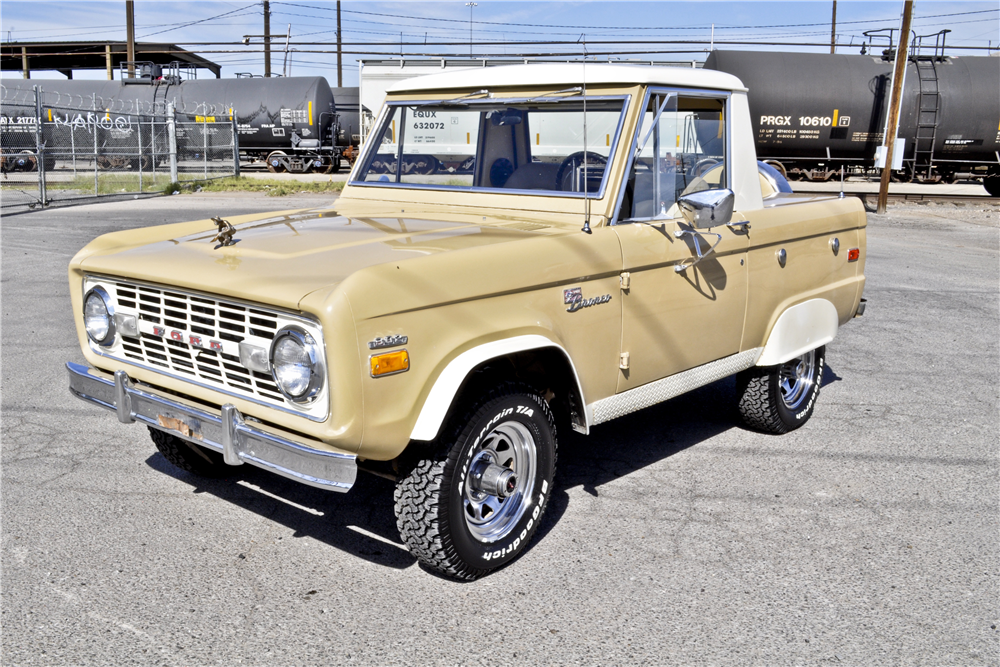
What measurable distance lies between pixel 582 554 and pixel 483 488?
1.88 feet

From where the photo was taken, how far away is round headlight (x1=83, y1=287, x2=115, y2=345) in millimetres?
3701

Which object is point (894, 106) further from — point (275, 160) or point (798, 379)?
point (275, 160)

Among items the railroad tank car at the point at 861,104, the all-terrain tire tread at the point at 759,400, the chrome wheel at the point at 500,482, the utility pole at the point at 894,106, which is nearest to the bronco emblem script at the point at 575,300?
the chrome wheel at the point at 500,482

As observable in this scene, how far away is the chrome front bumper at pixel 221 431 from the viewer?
2.94 meters

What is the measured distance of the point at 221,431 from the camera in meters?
3.20

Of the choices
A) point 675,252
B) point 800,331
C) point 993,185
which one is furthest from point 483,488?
point 993,185

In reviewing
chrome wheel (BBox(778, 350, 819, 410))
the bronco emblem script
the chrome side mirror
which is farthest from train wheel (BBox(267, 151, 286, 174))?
the bronco emblem script

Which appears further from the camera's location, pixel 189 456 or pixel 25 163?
pixel 25 163

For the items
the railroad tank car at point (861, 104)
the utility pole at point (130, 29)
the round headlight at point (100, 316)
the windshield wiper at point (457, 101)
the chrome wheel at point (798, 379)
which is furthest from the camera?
the utility pole at point (130, 29)

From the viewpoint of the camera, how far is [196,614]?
125 inches

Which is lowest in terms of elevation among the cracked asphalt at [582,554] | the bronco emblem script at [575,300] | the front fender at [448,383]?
the cracked asphalt at [582,554]

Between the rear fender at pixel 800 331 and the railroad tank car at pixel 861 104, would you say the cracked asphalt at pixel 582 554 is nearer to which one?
the rear fender at pixel 800 331

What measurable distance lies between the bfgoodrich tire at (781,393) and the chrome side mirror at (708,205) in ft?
4.95

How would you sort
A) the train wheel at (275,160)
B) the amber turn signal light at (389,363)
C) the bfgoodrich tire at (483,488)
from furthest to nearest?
the train wheel at (275,160), the bfgoodrich tire at (483,488), the amber turn signal light at (389,363)
